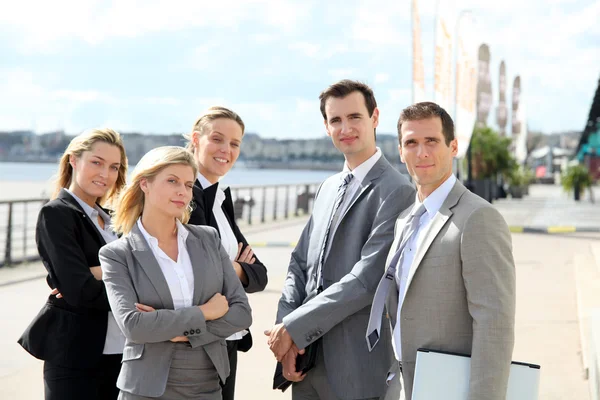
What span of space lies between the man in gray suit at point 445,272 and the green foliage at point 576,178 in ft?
125

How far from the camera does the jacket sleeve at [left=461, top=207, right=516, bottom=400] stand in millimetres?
2551

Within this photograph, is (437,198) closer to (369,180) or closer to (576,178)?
(369,180)

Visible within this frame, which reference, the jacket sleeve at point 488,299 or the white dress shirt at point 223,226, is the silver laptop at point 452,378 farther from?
the white dress shirt at point 223,226

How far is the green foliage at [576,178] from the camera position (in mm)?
38594

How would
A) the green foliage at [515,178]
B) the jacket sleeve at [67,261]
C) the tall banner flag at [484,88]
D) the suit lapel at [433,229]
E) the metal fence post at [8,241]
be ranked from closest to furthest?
the suit lapel at [433,229], the jacket sleeve at [67,261], the metal fence post at [8,241], the tall banner flag at [484,88], the green foliage at [515,178]

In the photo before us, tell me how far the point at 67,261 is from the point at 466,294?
1666 mm

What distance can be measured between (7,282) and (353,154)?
8175 millimetres

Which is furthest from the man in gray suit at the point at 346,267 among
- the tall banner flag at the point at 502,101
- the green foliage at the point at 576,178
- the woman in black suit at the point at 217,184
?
the tall banner flag at the point at 502,101

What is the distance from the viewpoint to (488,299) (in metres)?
2.58

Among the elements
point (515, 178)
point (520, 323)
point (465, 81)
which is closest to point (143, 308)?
point (520, 323)

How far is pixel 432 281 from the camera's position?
2719mm

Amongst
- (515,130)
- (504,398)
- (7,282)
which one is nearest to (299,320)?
(504,398)

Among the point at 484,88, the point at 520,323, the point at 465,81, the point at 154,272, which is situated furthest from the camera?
the point at 484,88

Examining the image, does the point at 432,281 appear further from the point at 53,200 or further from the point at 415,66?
the point at 415,66
